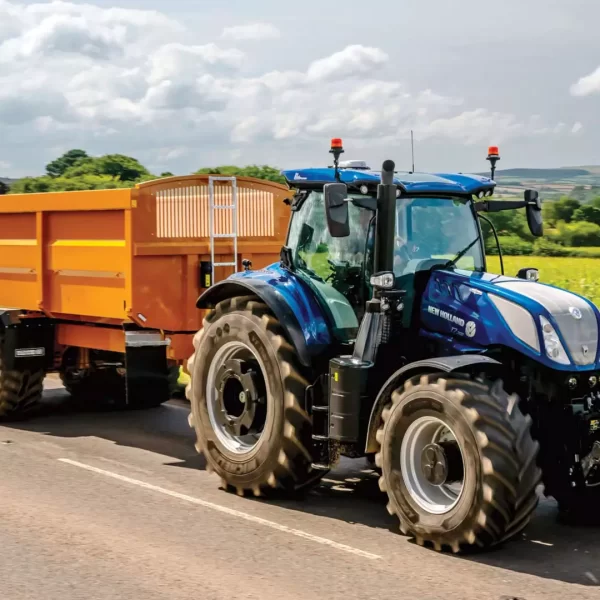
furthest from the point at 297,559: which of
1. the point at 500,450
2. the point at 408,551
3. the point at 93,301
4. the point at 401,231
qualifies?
the point at 93,301

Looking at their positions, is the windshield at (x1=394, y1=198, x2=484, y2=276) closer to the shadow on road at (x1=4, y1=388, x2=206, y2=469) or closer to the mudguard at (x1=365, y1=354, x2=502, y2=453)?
the mudguard at (x1=365, y1=354, x2=502, y2=453)

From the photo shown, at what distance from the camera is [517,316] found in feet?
21.3

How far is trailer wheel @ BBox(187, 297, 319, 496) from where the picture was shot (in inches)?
288

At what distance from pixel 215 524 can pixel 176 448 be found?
2.66 m

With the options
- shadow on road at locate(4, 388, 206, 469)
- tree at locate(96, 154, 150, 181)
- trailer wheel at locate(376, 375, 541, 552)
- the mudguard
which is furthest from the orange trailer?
tree at locate(96, 154, 150, 181)

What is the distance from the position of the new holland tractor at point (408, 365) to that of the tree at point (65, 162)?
37.4 meters

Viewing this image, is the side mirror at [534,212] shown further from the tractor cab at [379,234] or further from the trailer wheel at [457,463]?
the trailer wheel at [457,463]

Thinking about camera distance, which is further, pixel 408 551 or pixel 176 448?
pixel 176 448

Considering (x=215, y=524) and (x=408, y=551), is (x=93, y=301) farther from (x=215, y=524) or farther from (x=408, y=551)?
(x=408, y=551)

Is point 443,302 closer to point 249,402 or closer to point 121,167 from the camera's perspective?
point 249,402

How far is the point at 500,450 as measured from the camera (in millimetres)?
5973

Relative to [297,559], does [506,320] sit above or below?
above

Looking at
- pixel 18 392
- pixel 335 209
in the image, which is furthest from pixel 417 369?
pixel 18 392

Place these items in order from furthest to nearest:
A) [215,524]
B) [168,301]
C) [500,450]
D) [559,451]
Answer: [168,301] → [215,524] → [559,451] → [500,450]
